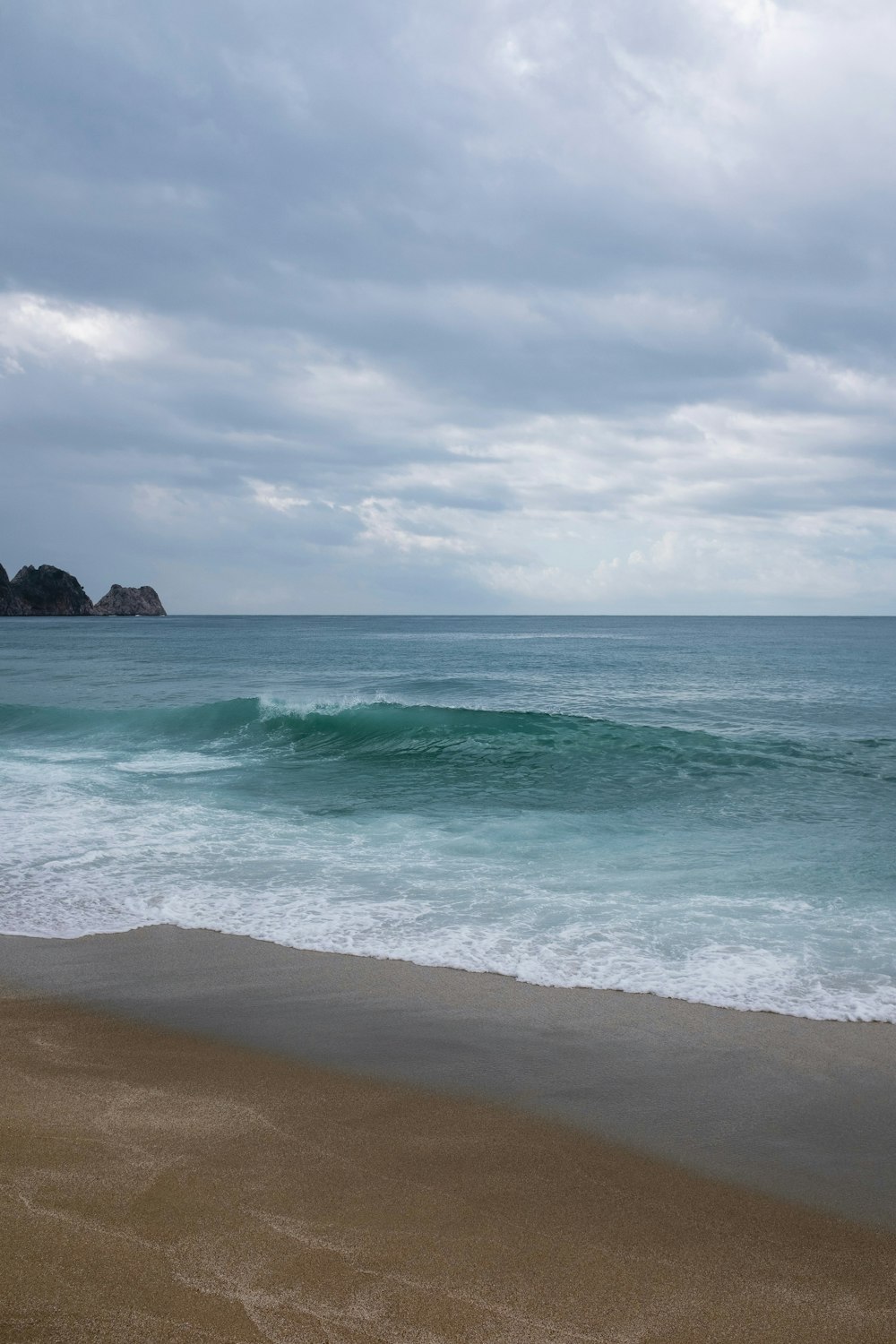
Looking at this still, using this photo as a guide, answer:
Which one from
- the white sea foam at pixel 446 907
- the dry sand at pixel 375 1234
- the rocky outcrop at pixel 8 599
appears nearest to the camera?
the dry sand at pixel 375 1234

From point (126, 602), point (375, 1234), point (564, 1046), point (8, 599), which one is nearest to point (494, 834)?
point (564, 1046)

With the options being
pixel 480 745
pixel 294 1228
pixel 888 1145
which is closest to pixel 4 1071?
pixel 294 1228

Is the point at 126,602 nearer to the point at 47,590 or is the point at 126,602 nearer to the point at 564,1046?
the point at 47,590

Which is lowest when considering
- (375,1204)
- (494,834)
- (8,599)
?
(494,834)

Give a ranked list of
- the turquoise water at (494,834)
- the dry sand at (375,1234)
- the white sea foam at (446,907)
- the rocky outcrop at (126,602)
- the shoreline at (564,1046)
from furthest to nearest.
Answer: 1. the rocky outcrop at (126,602)
2. the turquoise water at (494,834)
3. the white sea foam at (446,907)
4. the shoreline at (564,1046)
5. the dry sand at (375,1234)

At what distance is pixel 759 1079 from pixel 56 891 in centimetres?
696

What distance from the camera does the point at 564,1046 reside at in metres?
5.41

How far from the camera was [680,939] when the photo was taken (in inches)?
288

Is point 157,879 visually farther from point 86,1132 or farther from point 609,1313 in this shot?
point 609,1313

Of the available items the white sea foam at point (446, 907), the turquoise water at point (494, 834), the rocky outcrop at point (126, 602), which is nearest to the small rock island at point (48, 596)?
the rocky outcrop at point (126, 602)

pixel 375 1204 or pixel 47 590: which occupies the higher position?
pixel 47 590

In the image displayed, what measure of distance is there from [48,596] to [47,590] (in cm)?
121

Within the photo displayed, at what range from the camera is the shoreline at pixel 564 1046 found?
4312mm

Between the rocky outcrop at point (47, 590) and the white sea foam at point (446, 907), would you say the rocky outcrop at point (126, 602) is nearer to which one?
the rocky outcrop at point (47, 590)
